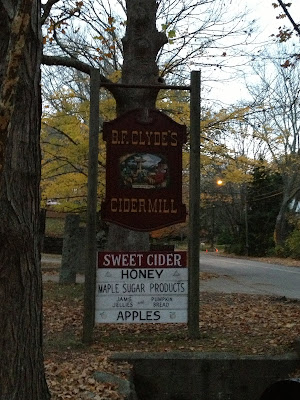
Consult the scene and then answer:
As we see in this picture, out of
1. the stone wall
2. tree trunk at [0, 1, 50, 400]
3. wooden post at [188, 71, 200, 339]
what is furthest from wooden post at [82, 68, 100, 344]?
tree trunk at [0, 1, 50, 400]

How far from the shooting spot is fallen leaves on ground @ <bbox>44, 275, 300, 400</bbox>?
5152mm

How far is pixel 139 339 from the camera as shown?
22.9 feet

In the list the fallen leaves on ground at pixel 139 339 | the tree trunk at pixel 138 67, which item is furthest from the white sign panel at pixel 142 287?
the tree trunk at pixel 138 67

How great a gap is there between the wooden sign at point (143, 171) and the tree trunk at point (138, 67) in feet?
9.36

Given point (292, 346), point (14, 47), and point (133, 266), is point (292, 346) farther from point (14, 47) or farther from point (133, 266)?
point (14, 47)

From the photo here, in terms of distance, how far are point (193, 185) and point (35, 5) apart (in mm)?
3611

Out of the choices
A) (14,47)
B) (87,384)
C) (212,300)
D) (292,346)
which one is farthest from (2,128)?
(212,300)

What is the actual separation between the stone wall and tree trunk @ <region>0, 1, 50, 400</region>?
2.28m

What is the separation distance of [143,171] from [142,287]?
1441 millimetres

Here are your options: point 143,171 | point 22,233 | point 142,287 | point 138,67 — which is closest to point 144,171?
point 143,171

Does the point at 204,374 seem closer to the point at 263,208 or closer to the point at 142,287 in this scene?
the point at 142,287

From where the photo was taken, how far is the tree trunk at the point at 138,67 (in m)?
9.68

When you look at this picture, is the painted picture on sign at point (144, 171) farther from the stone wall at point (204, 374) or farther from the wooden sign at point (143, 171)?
the stone wall at point (204, 374)

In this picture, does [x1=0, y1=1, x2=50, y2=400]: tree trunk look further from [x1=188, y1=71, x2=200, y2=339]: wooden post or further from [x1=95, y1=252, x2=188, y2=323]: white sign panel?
[x1=188, y1=71, x2=200, y2=339]: wooden post
